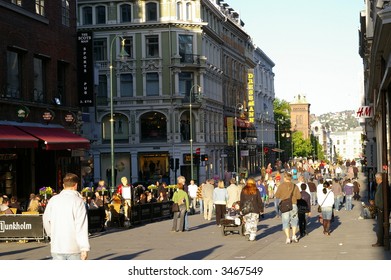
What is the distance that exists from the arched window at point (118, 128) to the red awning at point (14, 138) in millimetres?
39314

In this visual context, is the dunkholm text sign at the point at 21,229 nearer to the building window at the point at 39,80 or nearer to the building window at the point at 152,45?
the building window at the point at 39,80

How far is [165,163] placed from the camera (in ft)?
247

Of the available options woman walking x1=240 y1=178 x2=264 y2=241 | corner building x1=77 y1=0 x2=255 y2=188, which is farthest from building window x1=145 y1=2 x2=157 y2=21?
woman walking x1=240 y1=178 x2=264 y2=241

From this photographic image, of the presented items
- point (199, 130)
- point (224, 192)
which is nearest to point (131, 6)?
point (199, 130)

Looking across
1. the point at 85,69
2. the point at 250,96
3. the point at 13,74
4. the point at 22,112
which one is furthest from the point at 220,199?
the point at 250,96

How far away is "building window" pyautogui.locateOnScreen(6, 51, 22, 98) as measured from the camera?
121 feet

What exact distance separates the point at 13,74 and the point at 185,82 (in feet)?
129

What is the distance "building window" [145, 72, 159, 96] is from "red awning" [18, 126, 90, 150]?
3359cm

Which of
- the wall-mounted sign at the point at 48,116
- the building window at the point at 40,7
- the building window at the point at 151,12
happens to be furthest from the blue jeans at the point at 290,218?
the building window at the point at 151,12

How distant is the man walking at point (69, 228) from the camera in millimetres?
10375

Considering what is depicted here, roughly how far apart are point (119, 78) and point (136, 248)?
5490 cm

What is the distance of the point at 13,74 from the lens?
37.6 m

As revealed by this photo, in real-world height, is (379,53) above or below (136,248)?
above
